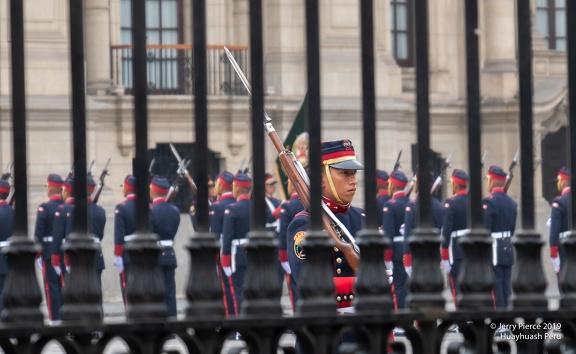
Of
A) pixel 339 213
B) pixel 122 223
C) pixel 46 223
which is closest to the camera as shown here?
pixel 339 213

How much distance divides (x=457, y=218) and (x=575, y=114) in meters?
13.1

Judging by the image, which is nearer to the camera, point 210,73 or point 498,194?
point 498,194

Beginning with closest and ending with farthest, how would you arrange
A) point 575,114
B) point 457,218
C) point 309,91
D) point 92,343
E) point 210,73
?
point 92,343 < point 309,91 < point 575,114 < point 457,218 < point 210,73

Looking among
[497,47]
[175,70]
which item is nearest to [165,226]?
[175,70]

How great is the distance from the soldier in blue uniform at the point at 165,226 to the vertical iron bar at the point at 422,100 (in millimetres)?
12893

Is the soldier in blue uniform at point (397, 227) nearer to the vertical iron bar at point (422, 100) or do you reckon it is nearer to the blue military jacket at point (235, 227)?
the blue military jacket at point (235, 227)

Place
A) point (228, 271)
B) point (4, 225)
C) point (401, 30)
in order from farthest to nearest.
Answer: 1. point (401, 30)
2. point (228, 271)
3. point (4, 225)

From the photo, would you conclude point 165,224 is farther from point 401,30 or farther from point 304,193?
point 401,30

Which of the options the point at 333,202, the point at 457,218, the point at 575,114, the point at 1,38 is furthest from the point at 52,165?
the point at 575,114

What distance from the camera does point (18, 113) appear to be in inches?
144

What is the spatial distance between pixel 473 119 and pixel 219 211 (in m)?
14.8

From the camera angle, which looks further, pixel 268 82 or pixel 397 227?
pixel 268 82

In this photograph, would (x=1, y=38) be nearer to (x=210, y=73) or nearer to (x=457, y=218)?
(x=210, y=73)

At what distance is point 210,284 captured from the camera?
372 cm
